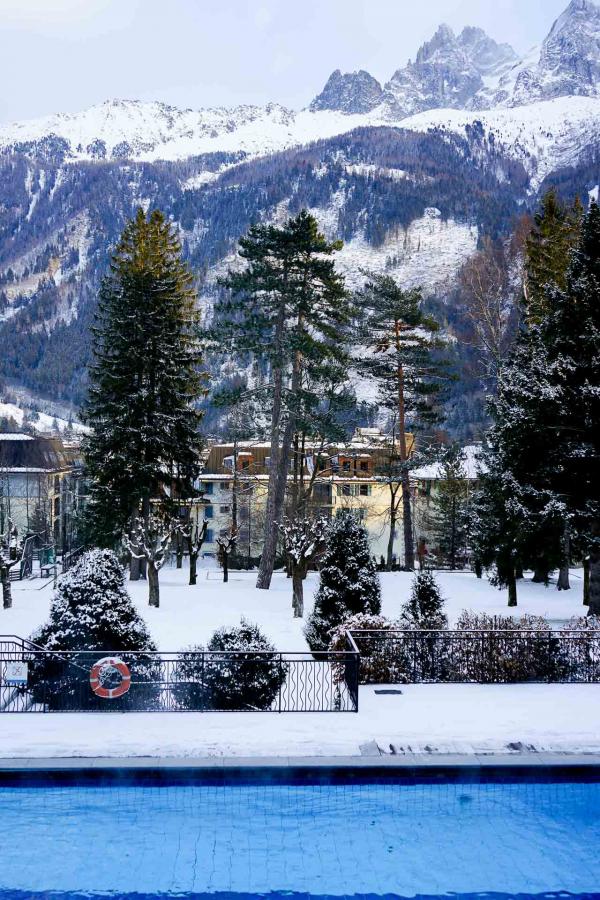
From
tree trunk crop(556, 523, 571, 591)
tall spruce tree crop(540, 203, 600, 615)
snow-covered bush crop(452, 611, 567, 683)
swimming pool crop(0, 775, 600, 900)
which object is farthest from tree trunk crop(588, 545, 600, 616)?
swimming pool crop(0, 775, 600, 900)

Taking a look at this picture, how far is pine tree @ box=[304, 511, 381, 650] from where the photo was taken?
65.1ft

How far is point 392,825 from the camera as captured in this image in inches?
451

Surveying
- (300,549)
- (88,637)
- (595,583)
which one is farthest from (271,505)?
(88,637)

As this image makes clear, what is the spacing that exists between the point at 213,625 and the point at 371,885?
13.9 metres

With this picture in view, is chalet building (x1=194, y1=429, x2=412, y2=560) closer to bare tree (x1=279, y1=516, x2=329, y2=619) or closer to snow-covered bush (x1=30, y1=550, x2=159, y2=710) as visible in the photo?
bare tree (x1=279, y1=516, x2=329, y2=619)

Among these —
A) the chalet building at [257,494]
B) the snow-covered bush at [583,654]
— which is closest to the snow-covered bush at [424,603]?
the snow-covered bush at [583,654]

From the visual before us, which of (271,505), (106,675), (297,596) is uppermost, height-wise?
(271,505)

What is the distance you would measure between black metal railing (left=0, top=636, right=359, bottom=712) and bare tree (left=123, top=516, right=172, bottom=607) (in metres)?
12.6

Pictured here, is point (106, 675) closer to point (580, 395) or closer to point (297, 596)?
point (297, 596)

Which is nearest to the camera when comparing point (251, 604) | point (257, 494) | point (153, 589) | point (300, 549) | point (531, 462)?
point (531, 462)

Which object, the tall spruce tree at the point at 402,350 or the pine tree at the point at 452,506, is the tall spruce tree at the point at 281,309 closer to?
the tall spruce tree at the point at 402,350

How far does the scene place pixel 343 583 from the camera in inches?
810

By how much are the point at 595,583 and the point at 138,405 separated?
69.8 ft

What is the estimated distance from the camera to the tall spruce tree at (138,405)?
114 feet
